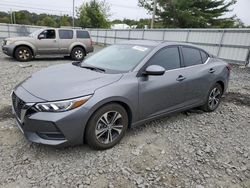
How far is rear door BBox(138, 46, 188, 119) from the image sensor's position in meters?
3.30

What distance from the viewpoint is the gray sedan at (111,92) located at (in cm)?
266

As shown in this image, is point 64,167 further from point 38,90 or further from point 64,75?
point 64,75

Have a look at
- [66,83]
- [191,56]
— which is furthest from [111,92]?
[191,56]

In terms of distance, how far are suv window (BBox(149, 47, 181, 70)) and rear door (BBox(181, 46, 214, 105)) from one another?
19cm

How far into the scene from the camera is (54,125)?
258cm

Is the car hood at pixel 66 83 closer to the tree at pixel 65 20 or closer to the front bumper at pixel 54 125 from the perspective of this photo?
the front bumper at pixel 54 125

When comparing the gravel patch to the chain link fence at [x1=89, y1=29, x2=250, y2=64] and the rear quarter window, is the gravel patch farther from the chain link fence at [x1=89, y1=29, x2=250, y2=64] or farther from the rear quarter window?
the chain link fence at [x1=89, y1=29, x2=250, y2=64]

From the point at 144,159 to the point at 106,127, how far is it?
2.19ft

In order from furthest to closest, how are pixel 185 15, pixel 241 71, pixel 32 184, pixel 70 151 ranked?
pixel 185 15 < pixel 241 71 < pixel 70 151 < pixel 32 184

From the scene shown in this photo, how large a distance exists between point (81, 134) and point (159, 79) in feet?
4.81

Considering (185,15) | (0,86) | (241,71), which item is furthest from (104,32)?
(0,86)

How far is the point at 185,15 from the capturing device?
853 inches

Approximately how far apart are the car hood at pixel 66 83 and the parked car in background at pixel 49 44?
7.38 m

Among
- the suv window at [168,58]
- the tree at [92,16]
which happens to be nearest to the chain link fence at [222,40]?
the suv window at [168,58]
